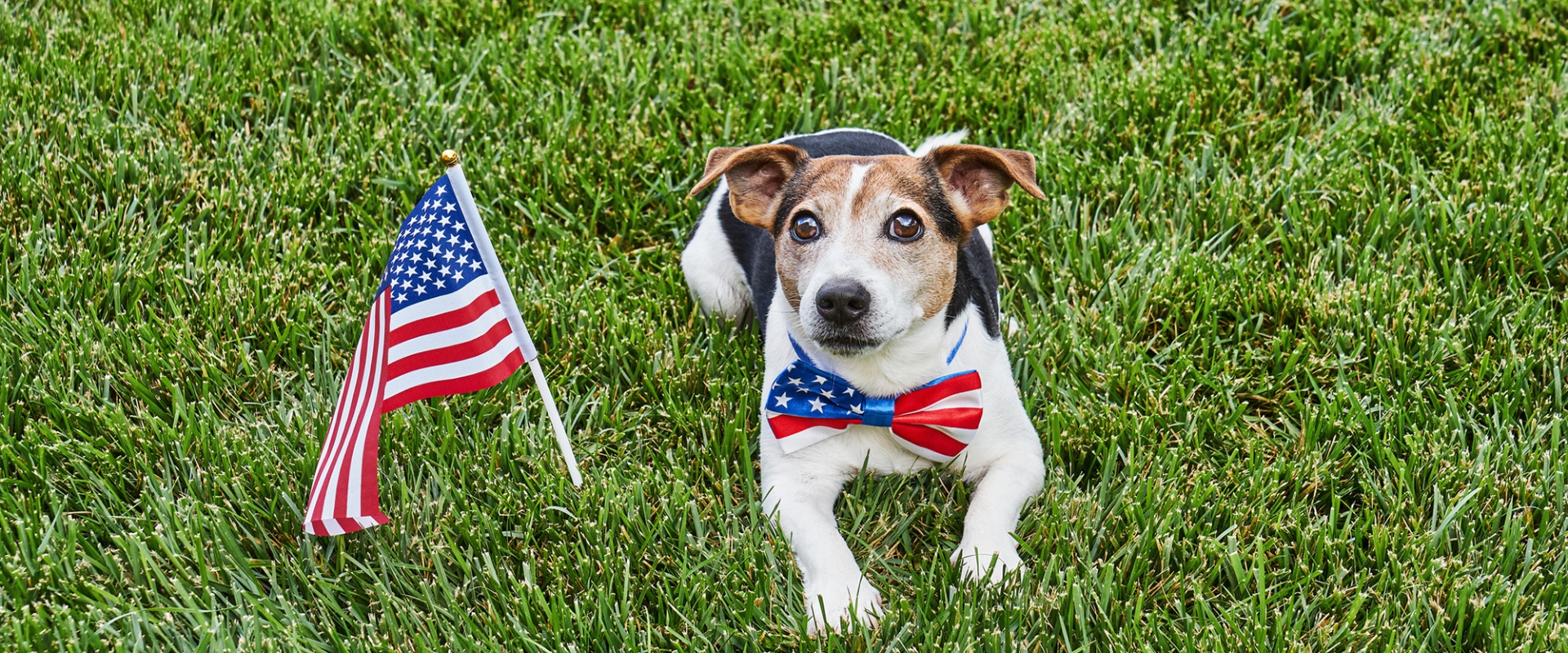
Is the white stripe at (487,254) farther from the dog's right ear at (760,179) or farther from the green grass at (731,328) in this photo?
the dog's right ear at (760,179)

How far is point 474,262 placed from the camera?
132 inches

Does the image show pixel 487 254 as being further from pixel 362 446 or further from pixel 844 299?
pixel 844 299

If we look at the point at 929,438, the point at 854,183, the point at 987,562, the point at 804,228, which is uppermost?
the point at 854,183

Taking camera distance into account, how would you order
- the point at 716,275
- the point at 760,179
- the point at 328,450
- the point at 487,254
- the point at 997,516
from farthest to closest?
the point at 716,275 → the point at 760,179 → the point at 997,516 → the point at 487,254 → the point at 328,450

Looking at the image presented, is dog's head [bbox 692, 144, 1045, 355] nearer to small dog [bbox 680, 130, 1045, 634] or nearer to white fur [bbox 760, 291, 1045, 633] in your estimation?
small dog [bbox 680, 130, 1045, 634]

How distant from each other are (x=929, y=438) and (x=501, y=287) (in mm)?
1324

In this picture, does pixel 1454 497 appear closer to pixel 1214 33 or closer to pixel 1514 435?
pixel 1514 435

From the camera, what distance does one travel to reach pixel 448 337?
3318 mm

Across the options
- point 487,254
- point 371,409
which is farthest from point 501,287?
point 371,409

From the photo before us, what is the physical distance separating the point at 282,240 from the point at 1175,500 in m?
3.50

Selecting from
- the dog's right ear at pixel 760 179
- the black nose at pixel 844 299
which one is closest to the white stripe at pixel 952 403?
the black nose at pixel 844 299

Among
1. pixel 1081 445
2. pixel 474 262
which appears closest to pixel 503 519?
pixel 474 262

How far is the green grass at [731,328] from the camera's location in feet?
11.3

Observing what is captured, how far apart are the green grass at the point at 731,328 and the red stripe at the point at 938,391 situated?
1.12 feet
